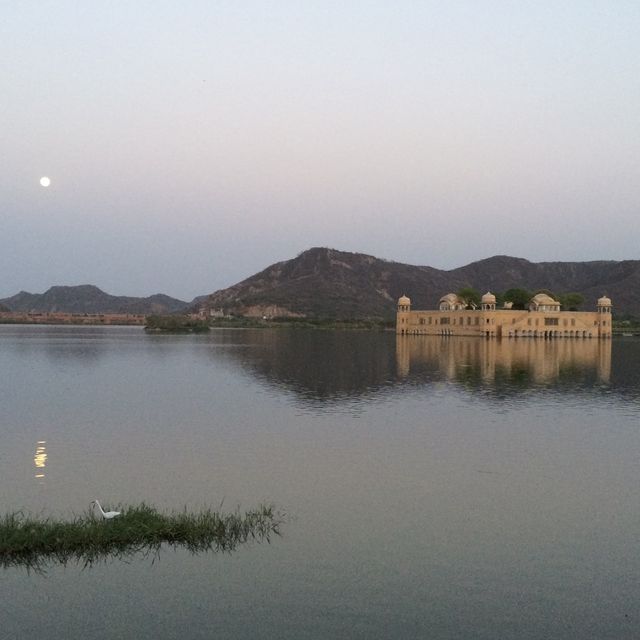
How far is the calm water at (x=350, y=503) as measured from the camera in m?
9.38

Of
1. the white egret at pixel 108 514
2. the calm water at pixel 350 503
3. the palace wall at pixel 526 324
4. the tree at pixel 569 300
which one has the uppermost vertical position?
the tree at pixel 569 300

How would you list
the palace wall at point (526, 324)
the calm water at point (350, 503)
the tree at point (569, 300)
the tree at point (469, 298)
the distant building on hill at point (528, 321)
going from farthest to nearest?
the tree at point (569, 300), the tree at point (469, 298), the palace wall at point (526, 324), the distant building on hill at point (528, 321), the calm water at point (350, 503)

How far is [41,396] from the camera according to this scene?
31.9 metres

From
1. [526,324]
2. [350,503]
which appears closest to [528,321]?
[526,324]

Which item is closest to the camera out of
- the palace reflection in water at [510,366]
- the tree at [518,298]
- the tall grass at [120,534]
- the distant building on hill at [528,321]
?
the tall grass at [120,534]

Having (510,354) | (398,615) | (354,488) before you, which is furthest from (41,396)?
(510,354)

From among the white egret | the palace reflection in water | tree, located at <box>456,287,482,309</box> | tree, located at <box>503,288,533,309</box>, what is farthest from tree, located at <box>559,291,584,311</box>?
the white egret

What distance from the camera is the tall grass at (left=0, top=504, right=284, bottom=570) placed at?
11109 millimetres

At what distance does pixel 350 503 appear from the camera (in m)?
14.4

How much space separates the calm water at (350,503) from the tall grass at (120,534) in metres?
0.48

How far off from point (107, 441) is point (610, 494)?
1363cm

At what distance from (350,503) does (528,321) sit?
99058mm

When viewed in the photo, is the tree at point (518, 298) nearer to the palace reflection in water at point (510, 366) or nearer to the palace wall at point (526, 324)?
the palace wall at point (526, 324)

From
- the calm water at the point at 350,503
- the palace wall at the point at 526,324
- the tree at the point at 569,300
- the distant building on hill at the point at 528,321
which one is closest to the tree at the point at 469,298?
the distant building on hill at the point at 528,321
